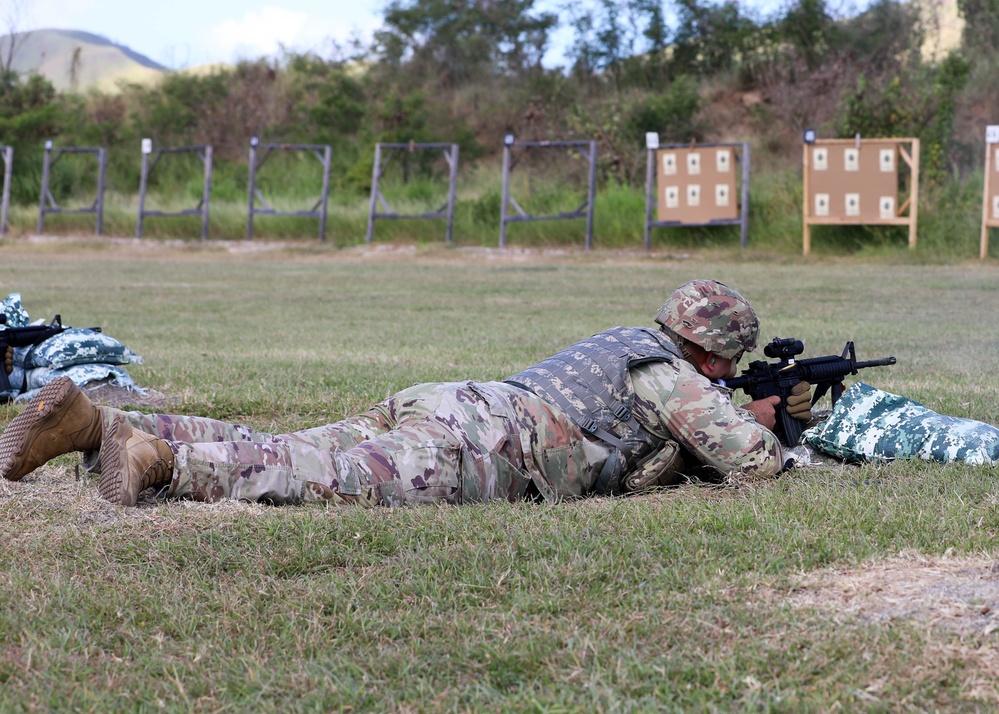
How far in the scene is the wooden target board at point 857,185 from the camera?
18047 mm

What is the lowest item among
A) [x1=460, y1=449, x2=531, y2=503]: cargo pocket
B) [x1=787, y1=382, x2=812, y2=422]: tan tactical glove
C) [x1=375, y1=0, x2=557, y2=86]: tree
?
[x1=460, y1=449, x2=531, y2=503]: cargo pocket

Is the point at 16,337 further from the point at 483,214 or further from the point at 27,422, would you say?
the point at 483,214

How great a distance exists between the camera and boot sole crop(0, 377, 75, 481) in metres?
3.53

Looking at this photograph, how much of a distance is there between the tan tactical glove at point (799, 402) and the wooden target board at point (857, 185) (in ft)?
46.5

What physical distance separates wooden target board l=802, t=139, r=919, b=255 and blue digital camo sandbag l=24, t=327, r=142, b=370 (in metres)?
14.2

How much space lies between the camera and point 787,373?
179 inches

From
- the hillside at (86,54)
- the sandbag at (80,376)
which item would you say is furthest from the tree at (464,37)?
the sandbag at (80,376)

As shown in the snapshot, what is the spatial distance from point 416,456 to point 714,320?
1218 mm

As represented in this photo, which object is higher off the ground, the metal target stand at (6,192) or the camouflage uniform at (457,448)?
the metal target stand at (6,192)

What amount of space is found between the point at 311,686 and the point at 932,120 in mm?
20152

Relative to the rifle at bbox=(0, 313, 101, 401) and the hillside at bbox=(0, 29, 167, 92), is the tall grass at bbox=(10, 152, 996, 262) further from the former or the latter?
the hillside at bbox=(0, 29, 167, 92)

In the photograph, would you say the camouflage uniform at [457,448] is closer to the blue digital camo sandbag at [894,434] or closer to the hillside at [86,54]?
the blue digital camo sandbag at [894,434]

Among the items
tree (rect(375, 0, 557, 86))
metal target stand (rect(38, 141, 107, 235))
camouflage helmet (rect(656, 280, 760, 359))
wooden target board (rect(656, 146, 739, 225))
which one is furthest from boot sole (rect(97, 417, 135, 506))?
tree (rect(375, 0, 557, 86))

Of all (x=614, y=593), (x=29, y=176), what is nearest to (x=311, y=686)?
(x=614, y=593)
